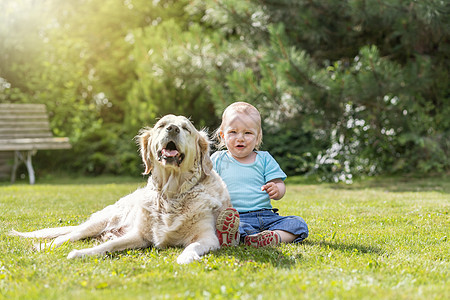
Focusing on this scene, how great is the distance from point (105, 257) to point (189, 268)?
70cm

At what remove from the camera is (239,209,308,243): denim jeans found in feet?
12.0

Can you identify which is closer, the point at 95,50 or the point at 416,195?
the point at 416,195

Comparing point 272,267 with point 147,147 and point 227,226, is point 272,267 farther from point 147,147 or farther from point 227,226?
point 147,147

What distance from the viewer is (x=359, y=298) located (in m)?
2.20

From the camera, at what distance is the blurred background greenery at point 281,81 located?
8203 millimetres

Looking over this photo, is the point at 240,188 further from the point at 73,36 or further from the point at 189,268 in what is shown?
the point at 73,36

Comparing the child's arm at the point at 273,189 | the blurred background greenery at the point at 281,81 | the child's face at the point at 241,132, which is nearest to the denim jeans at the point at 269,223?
the child's arm at the point at 273,189

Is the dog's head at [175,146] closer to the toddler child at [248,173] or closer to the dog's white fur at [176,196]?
the dog's white fur at [176,196]

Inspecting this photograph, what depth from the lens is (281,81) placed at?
26.9 ft

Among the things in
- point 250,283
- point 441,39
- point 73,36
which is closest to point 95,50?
point 73,36

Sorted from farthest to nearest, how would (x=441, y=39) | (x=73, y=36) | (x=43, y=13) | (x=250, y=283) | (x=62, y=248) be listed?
(x=73, y=36)
(x=43, y=13)
(x=441, y=39)
(x=62, y=248)
(x=250, y=283)

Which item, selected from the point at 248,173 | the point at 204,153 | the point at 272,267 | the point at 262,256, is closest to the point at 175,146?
the point at 204,153

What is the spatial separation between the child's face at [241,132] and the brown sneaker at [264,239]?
29.8 inches

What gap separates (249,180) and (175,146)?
0.79 m
